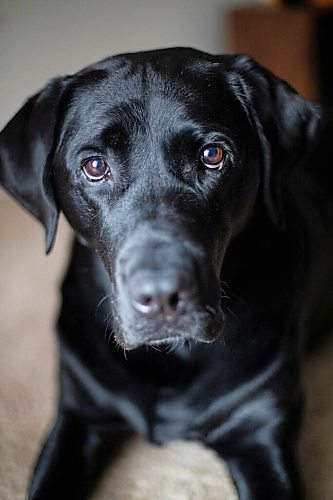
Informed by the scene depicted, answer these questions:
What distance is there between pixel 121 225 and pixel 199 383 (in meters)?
0.38

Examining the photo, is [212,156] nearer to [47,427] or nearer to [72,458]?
[72,458]

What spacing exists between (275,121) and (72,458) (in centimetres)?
78

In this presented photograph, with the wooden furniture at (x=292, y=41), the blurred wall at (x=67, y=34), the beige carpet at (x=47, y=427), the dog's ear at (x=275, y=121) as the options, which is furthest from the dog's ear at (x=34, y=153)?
the wooden furniture at (x=292, y=41)

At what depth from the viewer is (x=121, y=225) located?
1.16 m

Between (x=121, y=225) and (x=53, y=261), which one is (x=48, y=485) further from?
(x=53, y=261)

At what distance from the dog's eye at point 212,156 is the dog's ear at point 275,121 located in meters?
0.12

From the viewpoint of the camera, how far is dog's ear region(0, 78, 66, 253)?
4.17 ft

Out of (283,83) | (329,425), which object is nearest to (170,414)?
(329,425)

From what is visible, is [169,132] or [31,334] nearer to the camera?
[169,132]

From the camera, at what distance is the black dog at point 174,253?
1135mm

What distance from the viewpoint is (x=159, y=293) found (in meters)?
1.04

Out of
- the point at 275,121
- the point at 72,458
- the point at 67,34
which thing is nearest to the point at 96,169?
the point at 275,121

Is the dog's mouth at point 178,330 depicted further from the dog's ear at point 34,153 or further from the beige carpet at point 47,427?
the beige carpet at point 47,427

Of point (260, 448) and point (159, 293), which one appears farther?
point (260, 448)
